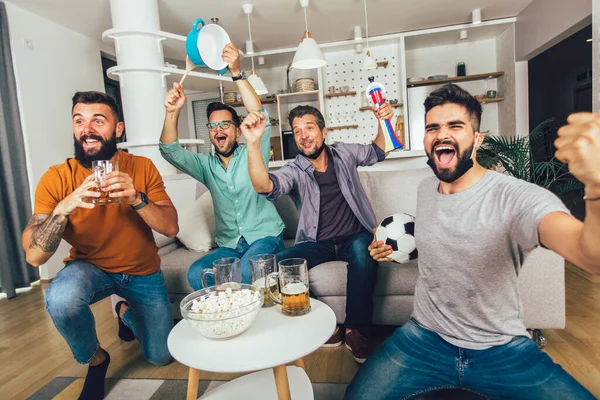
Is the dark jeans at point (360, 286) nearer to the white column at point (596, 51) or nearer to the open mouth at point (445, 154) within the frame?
the open mouth at point (445, 154)

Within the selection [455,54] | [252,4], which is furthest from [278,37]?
[455,54]

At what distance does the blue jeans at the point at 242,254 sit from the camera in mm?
1838

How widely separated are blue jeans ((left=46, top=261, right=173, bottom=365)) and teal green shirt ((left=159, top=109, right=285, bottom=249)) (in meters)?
0.48

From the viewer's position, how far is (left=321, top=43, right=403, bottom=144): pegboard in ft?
17.1

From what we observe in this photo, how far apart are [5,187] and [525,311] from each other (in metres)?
3.73

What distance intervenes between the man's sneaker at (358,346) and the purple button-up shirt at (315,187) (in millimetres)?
514

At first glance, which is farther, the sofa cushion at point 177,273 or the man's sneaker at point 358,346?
the sofa cushion at point 177,273

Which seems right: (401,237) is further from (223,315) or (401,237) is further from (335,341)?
(223,315)

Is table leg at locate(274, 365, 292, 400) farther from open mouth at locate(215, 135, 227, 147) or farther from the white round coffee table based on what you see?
open mouth at locate(215, 135, 227, 147)

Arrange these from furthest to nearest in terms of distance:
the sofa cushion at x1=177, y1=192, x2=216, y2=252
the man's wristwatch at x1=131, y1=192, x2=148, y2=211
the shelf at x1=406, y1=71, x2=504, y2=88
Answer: the shelf at x1=406, y1=71, x2=504, y2=88
the sofa cushion at x1=177, y1=192, x2=216, y2=252
the man's wristwatch at x1=131, y1=192, x2=148, y2=211

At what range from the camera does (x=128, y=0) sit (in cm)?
312

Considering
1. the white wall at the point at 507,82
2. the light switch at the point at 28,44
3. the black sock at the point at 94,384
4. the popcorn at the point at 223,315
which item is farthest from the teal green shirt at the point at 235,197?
the white wall at the point at 507,82

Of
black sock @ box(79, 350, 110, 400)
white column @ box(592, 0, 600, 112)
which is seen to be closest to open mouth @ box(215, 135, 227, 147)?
black sock @ box(79, 350, 110, 400)

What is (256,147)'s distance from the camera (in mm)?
1641
